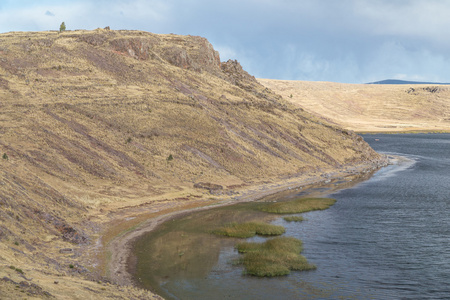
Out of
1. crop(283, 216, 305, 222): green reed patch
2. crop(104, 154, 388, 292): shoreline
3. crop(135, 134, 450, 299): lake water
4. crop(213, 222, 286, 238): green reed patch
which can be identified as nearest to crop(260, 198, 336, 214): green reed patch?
crop(135, 134, 450, 299): lake water

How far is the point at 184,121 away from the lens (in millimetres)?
86688

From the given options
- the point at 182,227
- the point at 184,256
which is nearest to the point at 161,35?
the point at 182,227

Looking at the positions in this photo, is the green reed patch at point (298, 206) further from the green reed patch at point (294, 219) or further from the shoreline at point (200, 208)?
the shoreline at point (200, 208)

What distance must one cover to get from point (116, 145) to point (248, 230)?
33.6 metres

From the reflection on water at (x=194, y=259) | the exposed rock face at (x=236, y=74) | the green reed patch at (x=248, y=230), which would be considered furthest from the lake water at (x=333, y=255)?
the exposed rock face at (x=236, y=74)

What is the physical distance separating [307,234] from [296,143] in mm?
54346

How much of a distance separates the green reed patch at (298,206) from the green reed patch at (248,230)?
8.99 meters

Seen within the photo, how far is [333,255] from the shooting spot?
39.2 metres

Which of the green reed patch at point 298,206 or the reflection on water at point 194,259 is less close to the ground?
the green reed patch at point 298,206

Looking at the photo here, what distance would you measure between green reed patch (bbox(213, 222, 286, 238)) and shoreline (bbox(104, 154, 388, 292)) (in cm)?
750

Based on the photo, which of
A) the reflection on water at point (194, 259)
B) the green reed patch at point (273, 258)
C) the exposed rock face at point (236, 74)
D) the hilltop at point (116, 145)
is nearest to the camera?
the reflection on water at point (194, 259)

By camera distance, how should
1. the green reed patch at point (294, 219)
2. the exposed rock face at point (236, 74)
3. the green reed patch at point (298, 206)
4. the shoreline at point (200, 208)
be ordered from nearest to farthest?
the shoreline at point (200, 208) → the green reed patch at point (294, 219) → the green reed patch at point (298, 206) → the exposed rock face at point (236, 74)

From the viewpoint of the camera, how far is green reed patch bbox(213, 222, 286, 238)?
45.6m

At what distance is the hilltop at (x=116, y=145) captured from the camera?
3644 centimetres
